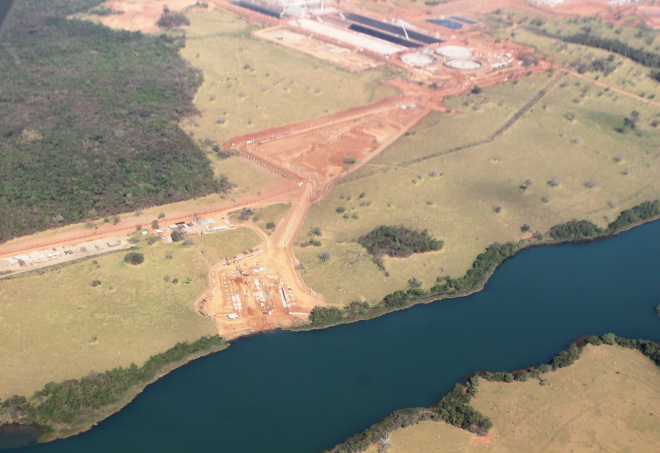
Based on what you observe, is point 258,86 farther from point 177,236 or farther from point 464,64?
point 177,236

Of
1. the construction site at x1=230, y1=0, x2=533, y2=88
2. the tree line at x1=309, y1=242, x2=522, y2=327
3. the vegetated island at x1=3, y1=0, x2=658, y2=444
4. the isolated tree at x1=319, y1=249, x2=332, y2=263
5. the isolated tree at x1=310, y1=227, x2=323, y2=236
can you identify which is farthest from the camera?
the construction site at x1=230, y1=0, x2=533, y2=88

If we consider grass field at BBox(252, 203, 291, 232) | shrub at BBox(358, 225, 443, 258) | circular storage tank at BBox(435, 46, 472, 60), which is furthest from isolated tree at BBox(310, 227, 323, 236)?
circular storage tank at BBox(435, 46, 472, 60)

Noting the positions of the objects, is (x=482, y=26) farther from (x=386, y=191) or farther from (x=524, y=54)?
(x=386, y=191)

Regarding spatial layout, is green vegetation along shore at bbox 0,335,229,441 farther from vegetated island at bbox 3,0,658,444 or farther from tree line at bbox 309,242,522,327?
tree line at bbox 309,242,522,327

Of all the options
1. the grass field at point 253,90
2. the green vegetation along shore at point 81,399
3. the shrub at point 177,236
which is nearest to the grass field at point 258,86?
the grass field at point 253,90

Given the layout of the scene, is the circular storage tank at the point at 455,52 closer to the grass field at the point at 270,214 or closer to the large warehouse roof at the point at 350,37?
the large warehouse roof at the point at 350,37
